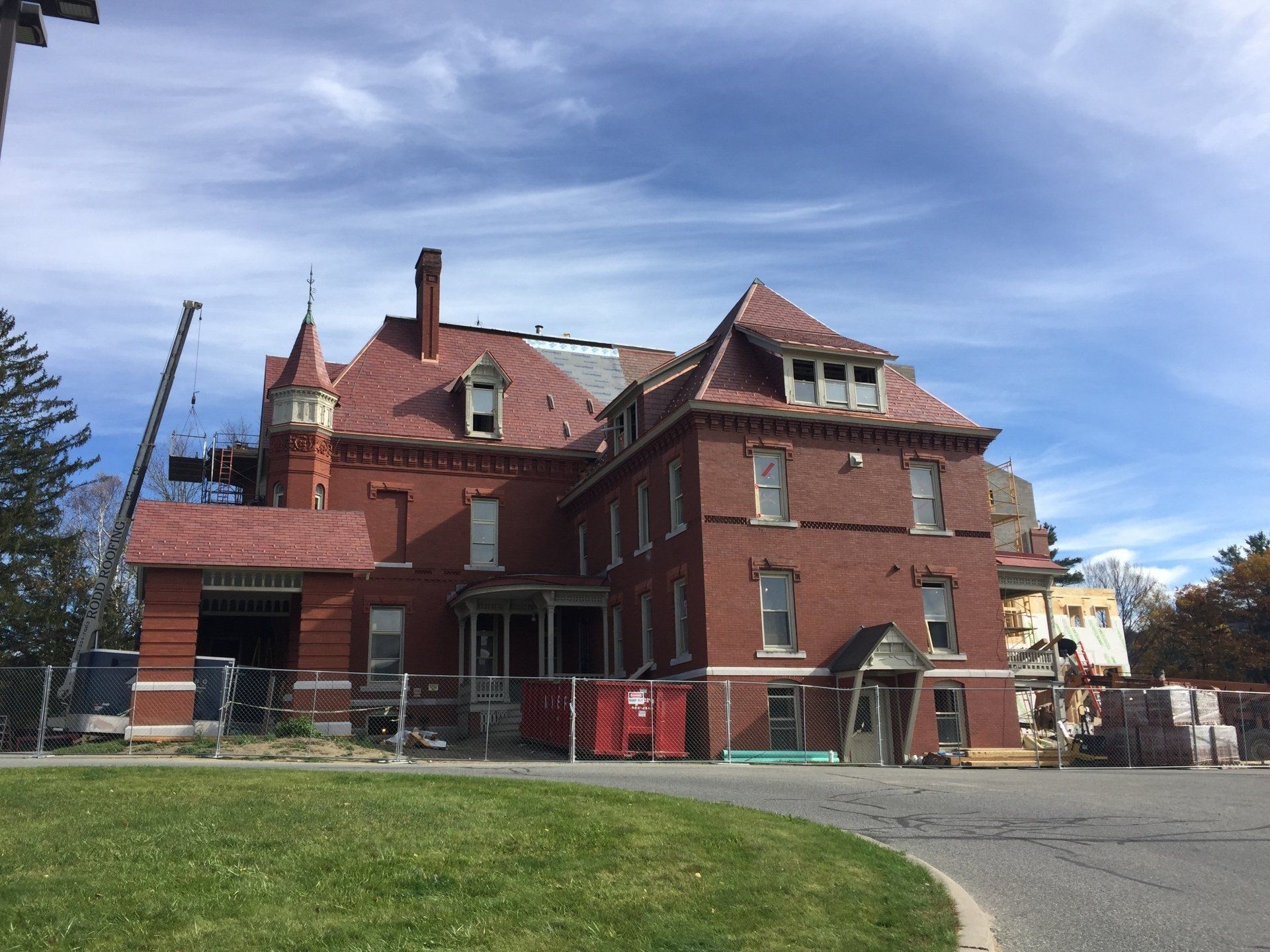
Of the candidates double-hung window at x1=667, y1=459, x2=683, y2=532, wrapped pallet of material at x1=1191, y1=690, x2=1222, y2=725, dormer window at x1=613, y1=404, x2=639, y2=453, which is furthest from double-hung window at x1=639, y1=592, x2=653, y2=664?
wrapped pallet of material at x1=1191, y1=690, x2=1222, y2=725

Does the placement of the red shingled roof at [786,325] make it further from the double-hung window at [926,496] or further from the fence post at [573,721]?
the fence post at [573,721]

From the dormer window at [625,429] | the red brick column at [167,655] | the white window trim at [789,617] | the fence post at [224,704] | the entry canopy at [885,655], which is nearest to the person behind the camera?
the fence post at [224,704]

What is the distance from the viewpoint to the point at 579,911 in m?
7.57

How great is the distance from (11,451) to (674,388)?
3573 centimetres

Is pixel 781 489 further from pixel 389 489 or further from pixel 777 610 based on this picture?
pixel 389 489

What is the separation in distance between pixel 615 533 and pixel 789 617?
24.2 ft

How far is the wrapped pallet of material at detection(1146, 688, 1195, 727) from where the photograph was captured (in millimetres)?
25859

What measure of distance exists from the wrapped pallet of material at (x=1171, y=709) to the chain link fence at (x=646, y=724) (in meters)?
0.04

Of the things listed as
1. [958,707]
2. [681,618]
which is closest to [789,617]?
[681,618]

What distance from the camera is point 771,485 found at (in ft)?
92.4

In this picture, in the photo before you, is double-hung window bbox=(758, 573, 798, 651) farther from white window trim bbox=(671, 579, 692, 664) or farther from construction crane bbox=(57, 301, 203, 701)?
construction crane bbox=(57, 301, 203, 701)

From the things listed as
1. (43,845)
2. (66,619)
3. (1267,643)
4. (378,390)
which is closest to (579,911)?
(43,845)

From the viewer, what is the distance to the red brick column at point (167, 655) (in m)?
23.9

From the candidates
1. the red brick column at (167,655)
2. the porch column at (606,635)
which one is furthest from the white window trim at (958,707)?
the red brick column at (167,655)
